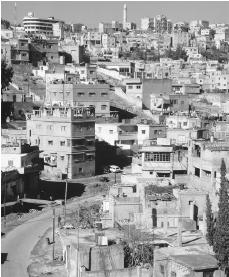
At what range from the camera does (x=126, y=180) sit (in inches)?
1109

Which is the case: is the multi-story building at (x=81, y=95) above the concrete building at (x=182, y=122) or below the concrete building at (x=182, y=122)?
above

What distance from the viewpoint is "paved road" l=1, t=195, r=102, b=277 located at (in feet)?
67.0

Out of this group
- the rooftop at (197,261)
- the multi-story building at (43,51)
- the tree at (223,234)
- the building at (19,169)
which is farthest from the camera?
the multi-story building at (43,51)

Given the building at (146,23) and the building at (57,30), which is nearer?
the building at (57,30)

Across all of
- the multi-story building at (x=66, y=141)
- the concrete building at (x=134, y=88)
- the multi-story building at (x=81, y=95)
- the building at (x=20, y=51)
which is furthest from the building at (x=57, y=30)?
the multi-story building at (x=66, y=141)

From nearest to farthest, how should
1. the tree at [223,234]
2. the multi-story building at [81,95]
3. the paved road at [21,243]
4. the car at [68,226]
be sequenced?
1. the tree at [223,234]
2. the paved road at [21,243]
3. the car at [68,226]
4. the multi-story building at [81,95]

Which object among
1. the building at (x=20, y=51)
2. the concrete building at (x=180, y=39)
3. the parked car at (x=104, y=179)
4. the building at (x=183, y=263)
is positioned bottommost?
the building at (x=183, y=263)

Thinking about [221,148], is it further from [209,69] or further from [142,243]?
[209,69]

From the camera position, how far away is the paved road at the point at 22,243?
20.4m

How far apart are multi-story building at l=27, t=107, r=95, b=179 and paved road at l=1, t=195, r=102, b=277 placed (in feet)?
20.1

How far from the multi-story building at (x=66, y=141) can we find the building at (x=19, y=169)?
231 cm

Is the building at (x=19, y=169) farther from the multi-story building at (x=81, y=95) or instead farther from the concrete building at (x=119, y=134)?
the multi-story building at (x=81, y=95)

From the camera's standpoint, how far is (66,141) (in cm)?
3434

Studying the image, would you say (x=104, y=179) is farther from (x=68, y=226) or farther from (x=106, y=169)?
(x=68, y=226)
